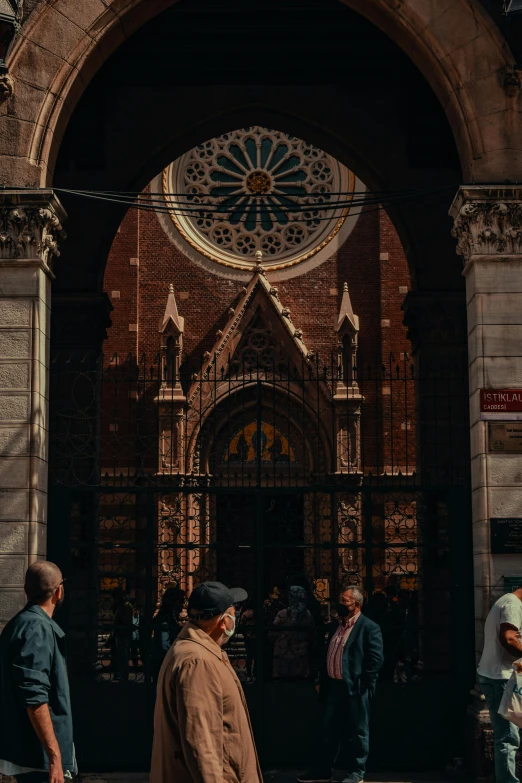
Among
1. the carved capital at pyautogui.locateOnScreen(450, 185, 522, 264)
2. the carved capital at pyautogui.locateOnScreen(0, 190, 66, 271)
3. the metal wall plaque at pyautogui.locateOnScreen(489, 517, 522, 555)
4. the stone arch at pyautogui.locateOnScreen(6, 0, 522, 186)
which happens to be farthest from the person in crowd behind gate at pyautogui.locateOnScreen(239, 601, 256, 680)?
the stone arch at pyautogui.locateOnScreen(6, 0, 522, 186)

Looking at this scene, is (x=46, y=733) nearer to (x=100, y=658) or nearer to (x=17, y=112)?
(x=100, y=658)

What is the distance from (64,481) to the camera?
16266 mm

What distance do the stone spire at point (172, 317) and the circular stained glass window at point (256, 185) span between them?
101 inches

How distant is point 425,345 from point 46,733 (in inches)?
430

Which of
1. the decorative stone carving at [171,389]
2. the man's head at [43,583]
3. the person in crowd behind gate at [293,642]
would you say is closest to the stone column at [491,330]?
the person in crowd behind gate at [293,642]

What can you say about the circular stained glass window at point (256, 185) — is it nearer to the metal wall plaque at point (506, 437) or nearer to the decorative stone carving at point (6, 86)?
the decorative stone carving at point (6, 86)

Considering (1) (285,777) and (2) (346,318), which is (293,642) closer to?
(1) (285,777)

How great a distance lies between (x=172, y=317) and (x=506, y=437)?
67.5 ft

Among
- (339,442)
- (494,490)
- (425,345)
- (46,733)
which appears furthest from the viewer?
(339,442)

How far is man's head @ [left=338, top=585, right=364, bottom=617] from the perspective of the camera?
11367 mm

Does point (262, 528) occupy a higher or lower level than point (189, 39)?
lower

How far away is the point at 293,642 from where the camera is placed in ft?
41.0

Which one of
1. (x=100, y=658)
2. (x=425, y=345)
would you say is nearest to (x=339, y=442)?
(x=425, y=345)

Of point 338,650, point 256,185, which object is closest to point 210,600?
point 338,650
